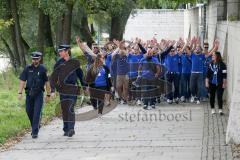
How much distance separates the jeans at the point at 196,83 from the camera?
66.7ft

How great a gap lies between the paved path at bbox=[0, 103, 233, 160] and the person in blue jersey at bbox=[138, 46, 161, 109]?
47.9 inches

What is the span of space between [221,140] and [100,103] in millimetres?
5613

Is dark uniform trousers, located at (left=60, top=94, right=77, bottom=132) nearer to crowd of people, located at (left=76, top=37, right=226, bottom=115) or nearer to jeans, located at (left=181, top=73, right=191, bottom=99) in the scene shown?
crowd of people, located at (left=76, top=37, right=226, bottom=115)

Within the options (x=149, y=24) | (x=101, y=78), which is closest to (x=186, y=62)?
(x=101, y=78)

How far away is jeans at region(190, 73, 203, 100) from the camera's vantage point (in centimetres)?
2034

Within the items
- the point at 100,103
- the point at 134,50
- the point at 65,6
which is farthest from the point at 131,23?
the point at 100,103

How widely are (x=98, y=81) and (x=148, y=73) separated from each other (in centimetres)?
229

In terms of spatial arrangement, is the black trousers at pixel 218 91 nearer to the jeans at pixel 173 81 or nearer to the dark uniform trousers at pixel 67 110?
the jeans at pixel 173 81

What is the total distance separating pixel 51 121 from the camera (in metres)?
17.0

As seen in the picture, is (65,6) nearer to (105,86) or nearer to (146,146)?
(105,86)

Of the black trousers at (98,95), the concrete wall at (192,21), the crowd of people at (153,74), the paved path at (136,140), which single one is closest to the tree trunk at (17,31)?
the crowd of people at (153,74)

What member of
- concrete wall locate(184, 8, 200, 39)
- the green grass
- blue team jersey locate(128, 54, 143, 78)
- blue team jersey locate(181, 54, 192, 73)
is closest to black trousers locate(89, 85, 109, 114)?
the green grass

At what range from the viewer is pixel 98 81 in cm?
1770

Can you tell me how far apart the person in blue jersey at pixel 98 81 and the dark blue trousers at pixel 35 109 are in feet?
11.4
